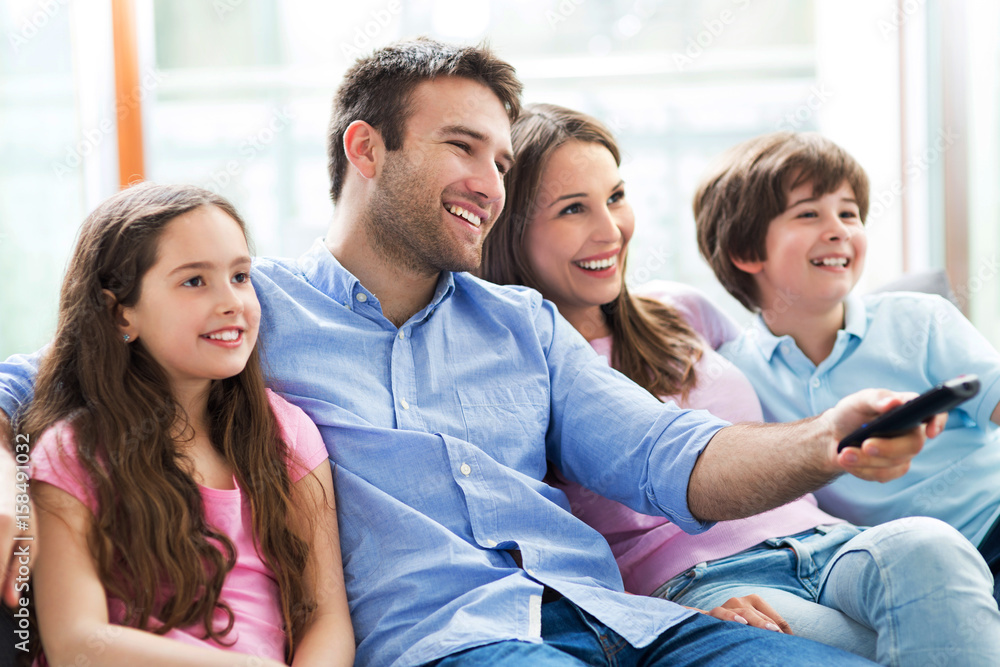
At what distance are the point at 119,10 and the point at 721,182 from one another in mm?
2337

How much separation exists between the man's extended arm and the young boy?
565 mm

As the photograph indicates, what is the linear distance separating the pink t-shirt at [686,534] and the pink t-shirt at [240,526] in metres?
0.50

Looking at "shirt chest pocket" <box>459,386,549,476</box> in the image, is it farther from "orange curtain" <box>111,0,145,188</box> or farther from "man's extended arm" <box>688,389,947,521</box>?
"orange curtain" <box>111,0,145,188</box>

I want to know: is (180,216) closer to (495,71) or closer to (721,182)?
(495,71)

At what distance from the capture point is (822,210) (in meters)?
1.65

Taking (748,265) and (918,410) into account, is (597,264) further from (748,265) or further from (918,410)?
(918,410)

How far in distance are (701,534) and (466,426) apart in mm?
443

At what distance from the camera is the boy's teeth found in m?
1.06

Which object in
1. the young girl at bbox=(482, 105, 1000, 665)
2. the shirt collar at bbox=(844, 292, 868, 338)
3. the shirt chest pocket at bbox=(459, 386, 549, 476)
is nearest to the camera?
the young girl at bbox=(482, 105, 1000, 665)

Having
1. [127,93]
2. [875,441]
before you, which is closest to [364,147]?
[875,441]

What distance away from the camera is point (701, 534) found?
1346mm

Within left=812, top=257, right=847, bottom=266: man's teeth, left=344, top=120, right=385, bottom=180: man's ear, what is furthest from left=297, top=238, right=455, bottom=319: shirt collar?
left=812, top=257, right=847, bottom=266: man's teeth

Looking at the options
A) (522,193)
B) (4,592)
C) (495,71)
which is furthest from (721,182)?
(4,592)

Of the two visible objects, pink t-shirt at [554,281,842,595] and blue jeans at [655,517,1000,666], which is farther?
pink t-shirt at [554,281,842,595]
